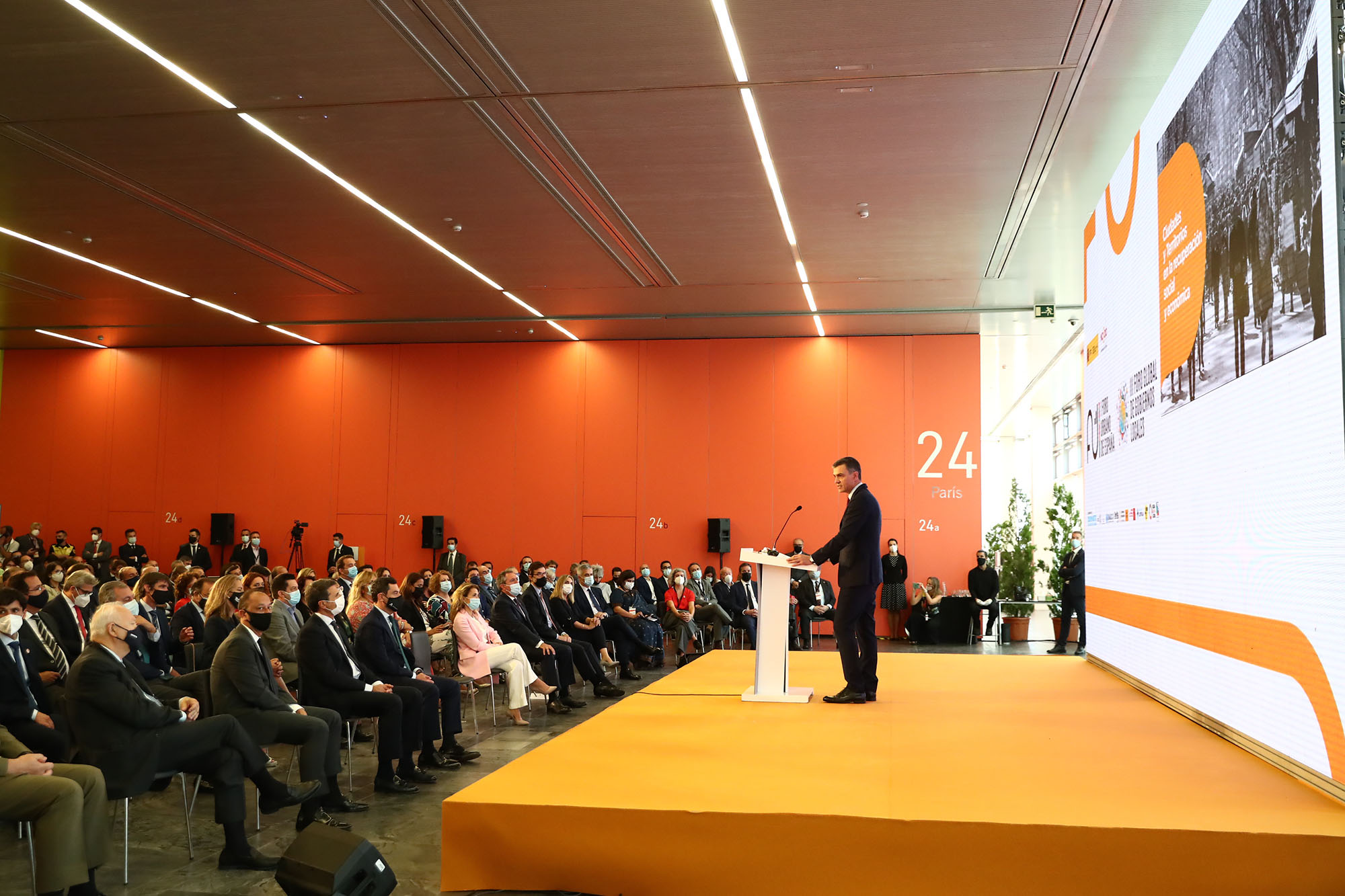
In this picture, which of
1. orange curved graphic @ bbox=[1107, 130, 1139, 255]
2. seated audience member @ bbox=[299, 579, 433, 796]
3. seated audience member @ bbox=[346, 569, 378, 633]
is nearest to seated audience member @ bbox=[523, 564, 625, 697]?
seated audience member @ bbox=[346, 569, 378, 633]

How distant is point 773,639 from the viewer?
5.61 m

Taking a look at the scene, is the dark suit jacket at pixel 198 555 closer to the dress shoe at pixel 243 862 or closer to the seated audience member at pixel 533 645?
the seated audience member at pixel 533 645

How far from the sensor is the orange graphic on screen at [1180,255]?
4395 mm

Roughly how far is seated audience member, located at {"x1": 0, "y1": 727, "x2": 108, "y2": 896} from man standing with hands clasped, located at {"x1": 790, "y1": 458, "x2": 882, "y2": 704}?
344cm

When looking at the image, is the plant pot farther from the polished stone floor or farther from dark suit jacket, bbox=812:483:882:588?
the polished stone floor

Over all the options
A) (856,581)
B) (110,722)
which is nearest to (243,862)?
(110,722)

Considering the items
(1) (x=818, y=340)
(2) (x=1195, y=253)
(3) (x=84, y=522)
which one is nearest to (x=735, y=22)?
(2) (x=1195, y=253)

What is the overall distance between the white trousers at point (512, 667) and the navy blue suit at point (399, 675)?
51.8 inches

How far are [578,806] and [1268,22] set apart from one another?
3673mm

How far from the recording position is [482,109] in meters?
7.34

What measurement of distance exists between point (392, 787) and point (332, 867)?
283 centimetres

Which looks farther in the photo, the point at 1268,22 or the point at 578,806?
the point at 1268,22

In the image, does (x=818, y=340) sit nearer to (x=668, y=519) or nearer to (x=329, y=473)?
(x=668, y=519)

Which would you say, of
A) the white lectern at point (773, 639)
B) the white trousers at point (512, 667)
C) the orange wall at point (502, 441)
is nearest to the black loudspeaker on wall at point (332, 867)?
the white lectern at point (773, 639)
